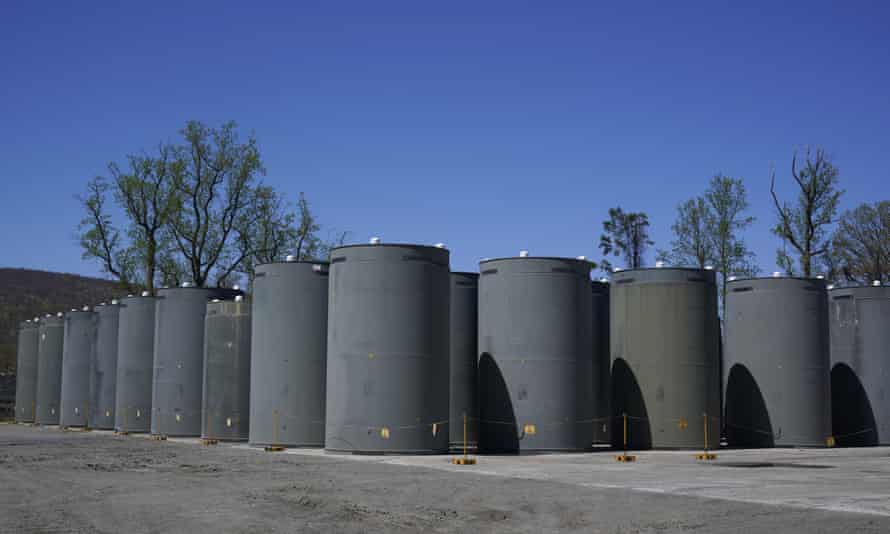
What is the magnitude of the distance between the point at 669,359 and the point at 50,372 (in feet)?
119

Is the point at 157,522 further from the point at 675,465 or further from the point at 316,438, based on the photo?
the point at 316,438

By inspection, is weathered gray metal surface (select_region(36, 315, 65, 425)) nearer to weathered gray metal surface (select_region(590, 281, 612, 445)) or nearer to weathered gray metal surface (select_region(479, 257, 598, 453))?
weathered gray metal surface (select_region(590, 281, 612, 445))

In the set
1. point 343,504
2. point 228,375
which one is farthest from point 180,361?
point 343,504

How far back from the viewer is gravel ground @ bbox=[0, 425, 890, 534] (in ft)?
45.4

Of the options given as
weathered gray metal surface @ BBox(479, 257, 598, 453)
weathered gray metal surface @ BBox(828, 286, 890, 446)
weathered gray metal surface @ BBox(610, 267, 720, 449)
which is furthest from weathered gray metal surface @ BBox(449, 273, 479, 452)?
weathered gray metal surface @ BBox(828, 286, 890, 446)

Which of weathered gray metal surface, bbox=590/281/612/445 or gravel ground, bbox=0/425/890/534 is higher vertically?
weathered gray metal surface, bbox=590/281/612/445

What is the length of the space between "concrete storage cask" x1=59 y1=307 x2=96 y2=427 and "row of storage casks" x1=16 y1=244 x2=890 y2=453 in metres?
11.5

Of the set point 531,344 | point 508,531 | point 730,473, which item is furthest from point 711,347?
point 508,531

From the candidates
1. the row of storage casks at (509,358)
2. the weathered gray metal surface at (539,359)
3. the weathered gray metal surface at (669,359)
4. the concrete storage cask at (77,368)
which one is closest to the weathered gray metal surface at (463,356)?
the row of storage casks at (509,358)

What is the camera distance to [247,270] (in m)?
67.1

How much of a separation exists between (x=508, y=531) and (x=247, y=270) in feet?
181

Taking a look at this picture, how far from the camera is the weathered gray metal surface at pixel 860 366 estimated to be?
116ft

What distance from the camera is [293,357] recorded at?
3066cm

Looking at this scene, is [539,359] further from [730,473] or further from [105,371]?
[105,371]
